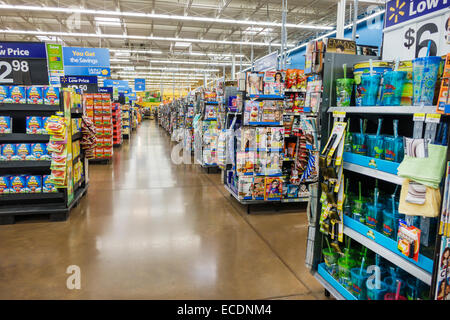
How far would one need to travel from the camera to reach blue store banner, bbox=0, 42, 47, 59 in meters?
4.52

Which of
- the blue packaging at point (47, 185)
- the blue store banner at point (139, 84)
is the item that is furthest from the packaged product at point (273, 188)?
the blue store banner at point (139, 84)

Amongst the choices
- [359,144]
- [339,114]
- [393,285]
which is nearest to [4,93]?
[339,114]

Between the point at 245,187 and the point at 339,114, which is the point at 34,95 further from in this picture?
the point at 339,114

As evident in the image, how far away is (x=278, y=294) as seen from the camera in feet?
9.32

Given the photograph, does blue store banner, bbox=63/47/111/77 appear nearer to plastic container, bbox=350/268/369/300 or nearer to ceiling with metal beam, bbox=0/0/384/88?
ceiling with metal beam, bbox=0/0/384/88

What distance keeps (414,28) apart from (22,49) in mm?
4882

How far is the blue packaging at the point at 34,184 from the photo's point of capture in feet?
15.2

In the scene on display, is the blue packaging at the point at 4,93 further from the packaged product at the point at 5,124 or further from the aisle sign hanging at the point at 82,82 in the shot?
the aisle sign hanging at the point at 82,82

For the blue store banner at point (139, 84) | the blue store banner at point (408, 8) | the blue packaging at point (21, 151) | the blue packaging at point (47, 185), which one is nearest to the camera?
the blue store banner at point (408, 8)

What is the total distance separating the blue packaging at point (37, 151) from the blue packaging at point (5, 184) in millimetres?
440

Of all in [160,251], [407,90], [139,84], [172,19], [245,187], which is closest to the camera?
[407,90]

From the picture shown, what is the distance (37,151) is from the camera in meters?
4.61

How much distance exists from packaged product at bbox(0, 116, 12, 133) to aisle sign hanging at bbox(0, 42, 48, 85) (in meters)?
0.53
